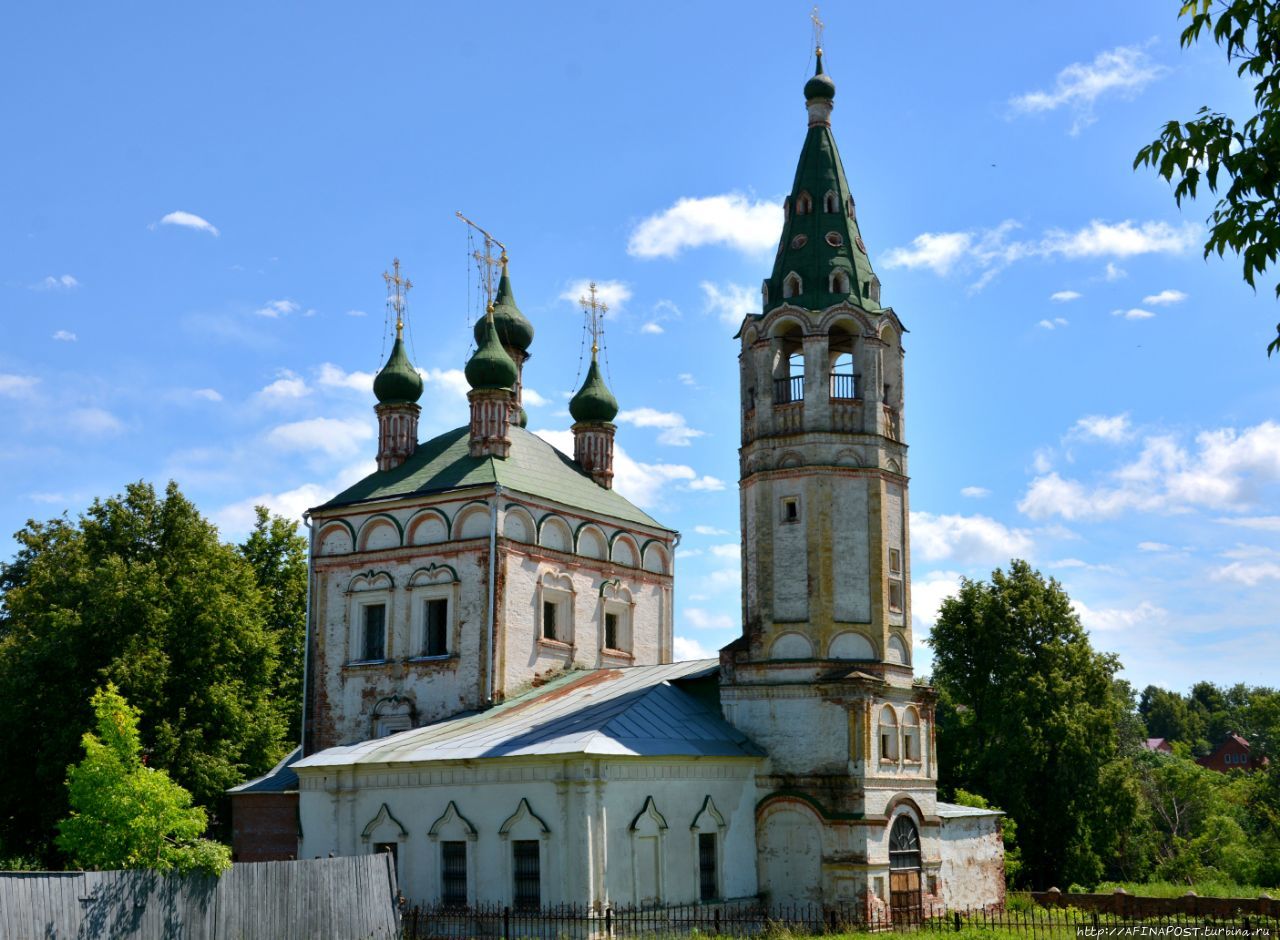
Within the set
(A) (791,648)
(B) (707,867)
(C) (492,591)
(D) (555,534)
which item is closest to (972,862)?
(A) (791,648)

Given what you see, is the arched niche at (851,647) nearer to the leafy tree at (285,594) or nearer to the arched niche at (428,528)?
the arched niche at (428,528)

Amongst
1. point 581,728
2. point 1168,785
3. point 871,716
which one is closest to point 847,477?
point 871,716

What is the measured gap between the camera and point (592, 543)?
27.6m

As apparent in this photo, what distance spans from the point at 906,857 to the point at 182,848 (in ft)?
38.8

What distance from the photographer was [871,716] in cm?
2177

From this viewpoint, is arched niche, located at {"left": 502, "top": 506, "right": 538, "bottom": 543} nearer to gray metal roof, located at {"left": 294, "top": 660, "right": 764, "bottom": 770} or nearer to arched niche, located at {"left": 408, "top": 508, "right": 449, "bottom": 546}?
arched niche, located at {"left": 408, "top": 508, "right": 449, "bottom": 546}

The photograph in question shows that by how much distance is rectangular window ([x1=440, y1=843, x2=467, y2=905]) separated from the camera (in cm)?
2058

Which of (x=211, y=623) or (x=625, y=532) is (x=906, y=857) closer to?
(x=625, y=532)

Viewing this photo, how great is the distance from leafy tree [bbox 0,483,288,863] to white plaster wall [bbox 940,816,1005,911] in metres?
15.0

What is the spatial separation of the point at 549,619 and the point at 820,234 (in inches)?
377

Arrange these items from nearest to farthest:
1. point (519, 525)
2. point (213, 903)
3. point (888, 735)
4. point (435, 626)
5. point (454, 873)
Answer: point (213, 903) < point (454, 873) < point (888, 735) < point (519, 525) < point (435, 626)

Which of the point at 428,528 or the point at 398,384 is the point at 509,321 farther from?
the point at 428,528

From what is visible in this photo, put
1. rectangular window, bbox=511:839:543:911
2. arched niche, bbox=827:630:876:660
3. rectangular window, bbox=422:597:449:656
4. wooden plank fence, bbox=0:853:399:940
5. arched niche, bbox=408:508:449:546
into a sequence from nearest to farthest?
1. wooden plank fence, bbox=0:853:399:940
2. rectangular window, bbox=511:839:543:911
3. arched niche, bbox=827:630:876:660
4. rectangular window, bbox=422:597:449:656
5. arched niche, bbox=408:508:449:546

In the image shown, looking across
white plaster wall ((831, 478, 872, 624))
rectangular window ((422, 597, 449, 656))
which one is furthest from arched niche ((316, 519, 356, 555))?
white plaster wall ((831, 478, 872, 624))
